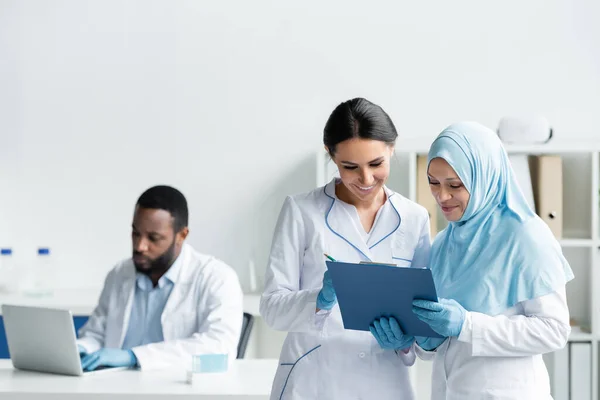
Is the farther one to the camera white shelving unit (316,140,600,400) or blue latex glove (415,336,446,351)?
white shelving unit (316,140,600,400)

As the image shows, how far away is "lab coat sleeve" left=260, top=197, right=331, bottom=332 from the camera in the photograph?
6.13 feet

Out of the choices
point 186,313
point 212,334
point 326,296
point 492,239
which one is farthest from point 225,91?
point 492,239

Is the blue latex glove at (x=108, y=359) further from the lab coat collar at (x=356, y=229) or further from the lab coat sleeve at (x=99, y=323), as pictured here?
the lab coat collar at (x=356, y=229)

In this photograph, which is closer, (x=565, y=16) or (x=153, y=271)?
(x=153, y=271)

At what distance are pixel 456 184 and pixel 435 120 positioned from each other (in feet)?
7.18

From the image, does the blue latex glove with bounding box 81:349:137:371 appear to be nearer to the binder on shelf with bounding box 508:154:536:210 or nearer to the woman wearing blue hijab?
the woman wearing blue hijab

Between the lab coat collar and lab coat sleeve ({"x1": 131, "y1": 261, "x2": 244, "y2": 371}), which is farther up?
the lab coat collar

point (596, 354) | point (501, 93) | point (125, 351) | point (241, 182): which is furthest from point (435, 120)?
point (125, 351)

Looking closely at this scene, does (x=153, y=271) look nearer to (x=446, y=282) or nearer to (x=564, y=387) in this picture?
(x=446, y=282)

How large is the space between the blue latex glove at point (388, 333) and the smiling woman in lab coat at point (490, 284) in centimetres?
8

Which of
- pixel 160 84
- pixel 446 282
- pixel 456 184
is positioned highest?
pixel 160 84

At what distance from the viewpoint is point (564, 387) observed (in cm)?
358

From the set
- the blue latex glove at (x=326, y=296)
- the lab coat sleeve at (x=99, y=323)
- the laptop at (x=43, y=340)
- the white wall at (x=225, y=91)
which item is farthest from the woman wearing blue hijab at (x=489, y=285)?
the white wall at (x=225, y=91)

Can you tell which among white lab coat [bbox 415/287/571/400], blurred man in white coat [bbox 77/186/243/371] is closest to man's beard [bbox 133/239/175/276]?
blurred man in white coat [bbox 77/186/243/371]
